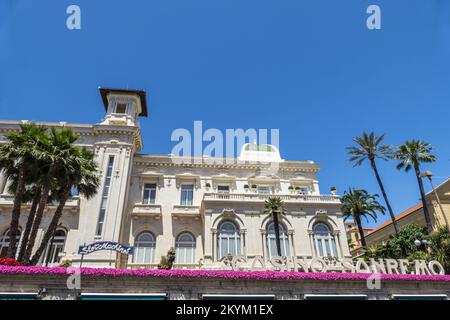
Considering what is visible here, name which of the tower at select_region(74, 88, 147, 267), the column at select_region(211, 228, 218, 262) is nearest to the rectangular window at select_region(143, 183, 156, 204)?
the tower at select_region(74, 88, 147, 267)

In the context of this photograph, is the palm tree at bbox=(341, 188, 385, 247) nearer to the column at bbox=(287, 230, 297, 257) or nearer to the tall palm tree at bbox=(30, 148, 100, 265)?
the column at bbox=(287, 230, 297, 257)

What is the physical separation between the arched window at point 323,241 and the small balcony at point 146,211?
15.0 metres

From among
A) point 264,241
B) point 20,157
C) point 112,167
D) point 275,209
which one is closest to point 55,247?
point 112,167

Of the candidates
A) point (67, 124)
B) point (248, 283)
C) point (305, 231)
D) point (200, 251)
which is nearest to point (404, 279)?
point (248, 283)

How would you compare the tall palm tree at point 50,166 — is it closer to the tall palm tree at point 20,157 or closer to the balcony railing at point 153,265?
the tall palm tree at point 20,157

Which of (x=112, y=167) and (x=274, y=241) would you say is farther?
(x=112, y=167)

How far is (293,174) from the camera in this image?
106 ft

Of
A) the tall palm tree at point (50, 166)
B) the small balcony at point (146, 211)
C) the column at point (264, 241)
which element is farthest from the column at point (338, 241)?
the tall palm tree at point (50, 166)

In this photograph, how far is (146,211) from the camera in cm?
2738

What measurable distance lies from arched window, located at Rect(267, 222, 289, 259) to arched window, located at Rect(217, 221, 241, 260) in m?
2.75

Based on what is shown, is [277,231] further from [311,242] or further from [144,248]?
[144,248]

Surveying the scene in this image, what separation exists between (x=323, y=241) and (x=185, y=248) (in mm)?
12879

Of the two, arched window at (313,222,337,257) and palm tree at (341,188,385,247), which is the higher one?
palm tree at (341,188,385,247)

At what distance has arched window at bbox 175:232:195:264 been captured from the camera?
26.1m
